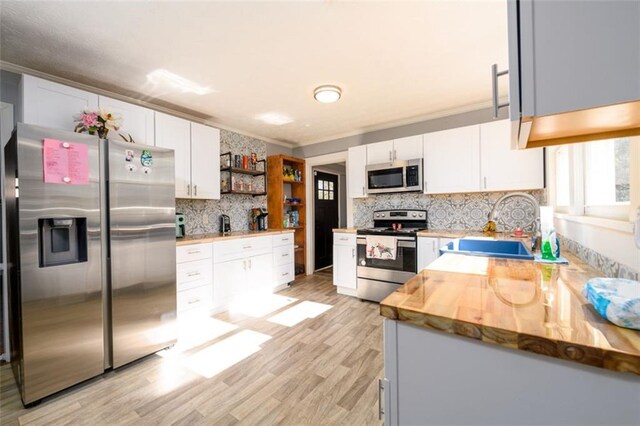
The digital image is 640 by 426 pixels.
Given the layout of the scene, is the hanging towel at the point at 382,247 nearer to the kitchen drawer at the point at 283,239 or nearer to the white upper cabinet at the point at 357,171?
the white upper cabinet at the point at 357,171

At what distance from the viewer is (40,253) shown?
1685 mm

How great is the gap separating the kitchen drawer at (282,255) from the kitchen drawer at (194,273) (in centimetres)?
105

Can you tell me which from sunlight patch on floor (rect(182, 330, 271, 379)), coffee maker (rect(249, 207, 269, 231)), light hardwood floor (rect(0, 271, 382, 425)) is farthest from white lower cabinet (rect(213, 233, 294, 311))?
sunlight patch on floor (rect(182, 330, 271, 379))

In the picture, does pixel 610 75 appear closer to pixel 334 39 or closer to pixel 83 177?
pixel 334 39

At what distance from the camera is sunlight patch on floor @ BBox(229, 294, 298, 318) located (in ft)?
10.2

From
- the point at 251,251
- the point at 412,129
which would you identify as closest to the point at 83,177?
the point at 251,251

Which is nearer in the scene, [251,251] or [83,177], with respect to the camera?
[83,177]

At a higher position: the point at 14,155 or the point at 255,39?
the point at 255,39

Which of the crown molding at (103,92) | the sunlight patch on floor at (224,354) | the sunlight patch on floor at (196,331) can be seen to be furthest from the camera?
the sunlight patch on floor at (196,331)

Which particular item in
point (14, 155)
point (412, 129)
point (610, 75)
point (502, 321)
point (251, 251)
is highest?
point (412, 129)

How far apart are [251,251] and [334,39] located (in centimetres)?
258

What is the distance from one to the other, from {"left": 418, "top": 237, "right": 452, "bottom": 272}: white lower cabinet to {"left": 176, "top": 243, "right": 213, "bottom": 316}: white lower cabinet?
2392 mm

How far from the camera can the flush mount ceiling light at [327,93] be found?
8.88ft

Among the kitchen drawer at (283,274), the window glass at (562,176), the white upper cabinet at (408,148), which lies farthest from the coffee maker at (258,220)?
the window glass at (562,176)
